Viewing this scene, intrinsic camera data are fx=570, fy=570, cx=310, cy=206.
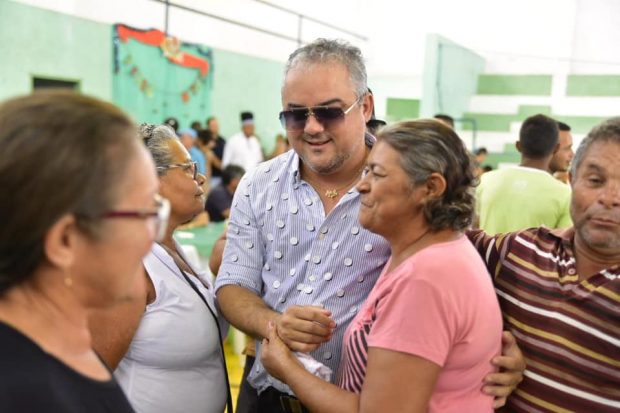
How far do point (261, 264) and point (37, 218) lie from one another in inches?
41.6

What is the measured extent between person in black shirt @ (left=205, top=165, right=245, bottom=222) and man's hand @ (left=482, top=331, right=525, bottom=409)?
435cm

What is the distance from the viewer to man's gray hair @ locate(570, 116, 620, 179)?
4.50ft

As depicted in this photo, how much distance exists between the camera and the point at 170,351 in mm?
1595

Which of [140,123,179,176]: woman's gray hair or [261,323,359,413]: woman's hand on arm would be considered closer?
[261,323,359,413]: woman's hand on arm

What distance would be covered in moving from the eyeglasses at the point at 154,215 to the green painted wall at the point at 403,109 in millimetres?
8745

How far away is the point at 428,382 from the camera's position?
1188 mm

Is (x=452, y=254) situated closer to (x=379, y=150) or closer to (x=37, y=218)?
(x=379, y=150)

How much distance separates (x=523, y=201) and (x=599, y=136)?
2.37 meters

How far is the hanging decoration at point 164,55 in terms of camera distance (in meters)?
7.93

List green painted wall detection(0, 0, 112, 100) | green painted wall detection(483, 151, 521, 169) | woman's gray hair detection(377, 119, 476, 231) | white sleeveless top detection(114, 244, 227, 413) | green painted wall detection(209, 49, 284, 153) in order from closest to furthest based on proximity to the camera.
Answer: woman's gray hair detection(377, 119, 476, 231) → white sleeveless top detection(114, 244, 227, 413) → green painted wall detection(0, 0, 112, 100) → green painted wall detection(209, 49, 284, 153) → green painted wall detection(483, 151, 521, 169)

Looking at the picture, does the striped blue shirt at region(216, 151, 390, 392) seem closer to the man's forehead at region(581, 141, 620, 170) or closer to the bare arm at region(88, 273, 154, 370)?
the bare arm at region(88, 273, 154, 370)

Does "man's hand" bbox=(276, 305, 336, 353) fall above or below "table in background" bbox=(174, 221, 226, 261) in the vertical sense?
above

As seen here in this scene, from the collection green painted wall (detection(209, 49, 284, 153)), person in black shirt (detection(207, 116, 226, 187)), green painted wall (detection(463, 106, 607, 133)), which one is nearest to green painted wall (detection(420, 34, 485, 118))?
green painted wall (detection(463, 106, 607, 133))

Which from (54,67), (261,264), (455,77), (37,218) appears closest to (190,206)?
(261,264)
